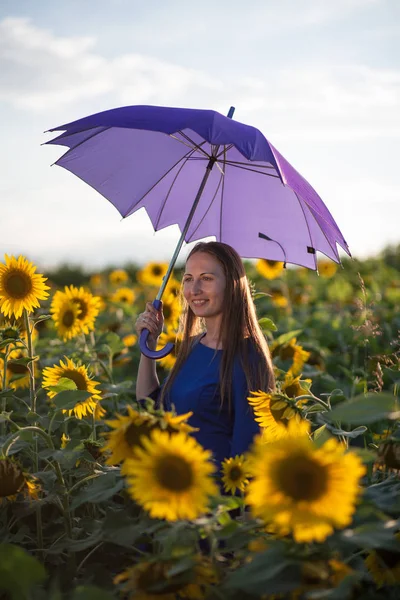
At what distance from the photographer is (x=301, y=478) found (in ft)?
4.88

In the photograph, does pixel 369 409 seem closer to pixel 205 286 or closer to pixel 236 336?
pixel 236 336

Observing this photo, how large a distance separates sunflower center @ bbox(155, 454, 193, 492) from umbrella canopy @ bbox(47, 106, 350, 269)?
5.29ft

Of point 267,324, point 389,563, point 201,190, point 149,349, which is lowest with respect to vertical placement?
point 389,563

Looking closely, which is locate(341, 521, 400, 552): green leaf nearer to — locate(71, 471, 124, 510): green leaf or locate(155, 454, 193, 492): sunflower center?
locate(155, 454, 193, 492): sunflower center

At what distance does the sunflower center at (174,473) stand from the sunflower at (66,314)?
240 centimetres

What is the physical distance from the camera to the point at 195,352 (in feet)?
9.75

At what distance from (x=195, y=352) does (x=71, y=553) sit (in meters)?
1.03

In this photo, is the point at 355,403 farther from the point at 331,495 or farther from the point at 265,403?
the point at 265,403

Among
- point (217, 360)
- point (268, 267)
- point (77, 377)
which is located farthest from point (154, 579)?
point (268, 267)

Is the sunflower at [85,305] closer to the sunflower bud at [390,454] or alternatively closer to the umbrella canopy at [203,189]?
the umbrella canopy at [203,189]

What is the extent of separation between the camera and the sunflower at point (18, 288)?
2.94m

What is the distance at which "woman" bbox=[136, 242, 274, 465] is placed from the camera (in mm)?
2699

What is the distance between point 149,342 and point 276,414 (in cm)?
85

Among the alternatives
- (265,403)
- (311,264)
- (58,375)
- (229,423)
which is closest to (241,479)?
(265,403)
